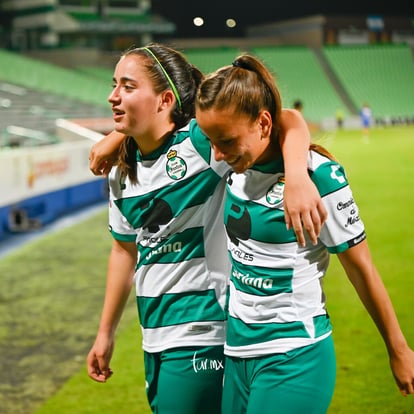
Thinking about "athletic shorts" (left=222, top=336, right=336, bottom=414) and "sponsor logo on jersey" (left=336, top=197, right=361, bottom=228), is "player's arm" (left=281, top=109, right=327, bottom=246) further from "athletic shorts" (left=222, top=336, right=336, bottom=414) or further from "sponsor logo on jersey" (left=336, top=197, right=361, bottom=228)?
"athletic shorts" (left=222, top=336, right=336, bottom=414)

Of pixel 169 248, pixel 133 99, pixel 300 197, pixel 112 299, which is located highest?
pixel 133 99

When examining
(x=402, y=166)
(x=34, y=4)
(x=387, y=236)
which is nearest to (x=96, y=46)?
(x=34, y=4)

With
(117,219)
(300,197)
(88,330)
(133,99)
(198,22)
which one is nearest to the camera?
(300,197)

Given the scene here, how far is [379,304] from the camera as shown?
204cm

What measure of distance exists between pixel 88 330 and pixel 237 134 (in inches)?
157

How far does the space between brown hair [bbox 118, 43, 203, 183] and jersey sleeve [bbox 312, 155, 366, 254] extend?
0.64m

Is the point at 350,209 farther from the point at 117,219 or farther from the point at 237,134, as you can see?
the point at 117,219

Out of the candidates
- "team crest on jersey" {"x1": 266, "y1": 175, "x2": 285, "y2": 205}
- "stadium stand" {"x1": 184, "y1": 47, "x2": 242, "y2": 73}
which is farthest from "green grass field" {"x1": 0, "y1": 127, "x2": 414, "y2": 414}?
"stadium stand" {"x1": 184, "y1": 47, "x2": 242, "y2": 73}

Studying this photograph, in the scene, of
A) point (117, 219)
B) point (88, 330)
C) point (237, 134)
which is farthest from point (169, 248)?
point (88, 330)

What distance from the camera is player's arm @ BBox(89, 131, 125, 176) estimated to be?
2592 mm

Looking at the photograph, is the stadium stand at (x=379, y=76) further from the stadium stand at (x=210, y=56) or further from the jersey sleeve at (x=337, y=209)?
the jersey sleeve at (x=337, y=209)

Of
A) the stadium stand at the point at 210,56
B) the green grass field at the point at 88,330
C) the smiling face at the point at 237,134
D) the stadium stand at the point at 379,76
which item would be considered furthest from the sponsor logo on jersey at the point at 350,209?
the stadium stand at the point at 379,76

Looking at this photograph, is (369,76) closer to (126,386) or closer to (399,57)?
(399,57)

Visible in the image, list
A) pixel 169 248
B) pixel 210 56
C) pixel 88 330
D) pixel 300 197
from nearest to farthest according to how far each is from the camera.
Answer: pixel 300 197, pixel 169 248, pixel 88 330, pixel 210 56
